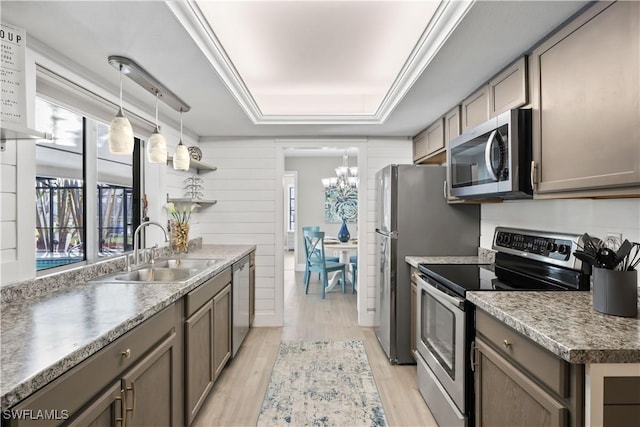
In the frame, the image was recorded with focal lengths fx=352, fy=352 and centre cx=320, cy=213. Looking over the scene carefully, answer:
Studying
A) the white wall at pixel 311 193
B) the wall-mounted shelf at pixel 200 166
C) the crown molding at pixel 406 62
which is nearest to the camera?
the crown molding at pixel 406 62

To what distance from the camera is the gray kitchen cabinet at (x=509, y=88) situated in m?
1.80

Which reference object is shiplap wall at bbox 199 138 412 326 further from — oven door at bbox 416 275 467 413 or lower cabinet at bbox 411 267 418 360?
oven door at bbox 416 275 467 413

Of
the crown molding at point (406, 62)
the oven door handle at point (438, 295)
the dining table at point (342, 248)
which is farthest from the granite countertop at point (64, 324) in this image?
the dining table at point (342, 248)

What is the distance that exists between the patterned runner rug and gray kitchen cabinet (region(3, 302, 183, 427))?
0.72 metres

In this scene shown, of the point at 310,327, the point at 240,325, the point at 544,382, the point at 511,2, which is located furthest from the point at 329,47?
the point at 310,327

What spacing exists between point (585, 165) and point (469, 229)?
5.13ft

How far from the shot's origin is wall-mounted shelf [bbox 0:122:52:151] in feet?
4.08

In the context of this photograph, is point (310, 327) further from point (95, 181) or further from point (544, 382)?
point (544, 382)

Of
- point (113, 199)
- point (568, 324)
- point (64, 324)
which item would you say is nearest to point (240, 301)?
point (113, 199)

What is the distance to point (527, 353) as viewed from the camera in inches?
49.4

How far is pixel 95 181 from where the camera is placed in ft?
7.52

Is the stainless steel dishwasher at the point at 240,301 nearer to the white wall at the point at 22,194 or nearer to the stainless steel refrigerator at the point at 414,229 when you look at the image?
the stainless steel refrigerator at the point at 414,229

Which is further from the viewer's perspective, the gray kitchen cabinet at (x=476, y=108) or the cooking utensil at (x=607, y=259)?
the gray kitchen cabinet at (x=476, y=108)

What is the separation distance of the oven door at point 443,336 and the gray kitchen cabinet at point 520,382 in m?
0.12
